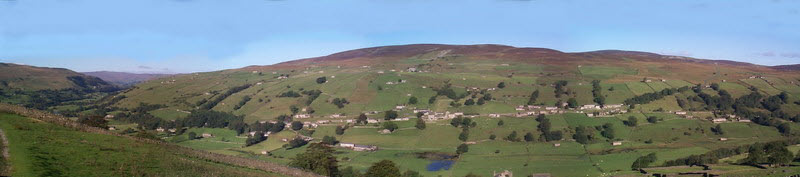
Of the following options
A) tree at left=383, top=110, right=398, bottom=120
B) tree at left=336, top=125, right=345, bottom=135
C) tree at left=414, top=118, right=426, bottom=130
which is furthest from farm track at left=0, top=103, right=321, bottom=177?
tree at left=383, top=110, right=398, bottom=120

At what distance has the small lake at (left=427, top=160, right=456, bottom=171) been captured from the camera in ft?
184

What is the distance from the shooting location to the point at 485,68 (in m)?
118

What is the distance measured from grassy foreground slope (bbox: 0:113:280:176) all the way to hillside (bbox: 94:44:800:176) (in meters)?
31.6

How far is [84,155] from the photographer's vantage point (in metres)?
19.5

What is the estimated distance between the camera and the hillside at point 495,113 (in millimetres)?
60312

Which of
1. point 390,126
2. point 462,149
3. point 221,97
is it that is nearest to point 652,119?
point 462,149

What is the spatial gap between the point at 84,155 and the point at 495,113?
69242 mm

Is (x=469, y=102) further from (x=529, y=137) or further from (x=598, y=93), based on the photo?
(x=598, y=93)

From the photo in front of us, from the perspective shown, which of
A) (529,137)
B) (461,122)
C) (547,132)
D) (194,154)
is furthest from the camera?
(461,122)

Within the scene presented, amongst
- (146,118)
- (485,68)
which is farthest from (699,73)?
(146,118)

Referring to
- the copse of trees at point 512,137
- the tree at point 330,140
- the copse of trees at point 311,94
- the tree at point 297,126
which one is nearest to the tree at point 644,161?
the copse of trees at point 512,137

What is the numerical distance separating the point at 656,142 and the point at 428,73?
56.3m

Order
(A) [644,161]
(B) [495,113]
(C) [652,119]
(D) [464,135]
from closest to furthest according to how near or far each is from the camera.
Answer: (A) [644,161] → (D) [464,135] → (C) [652,119] → (B) [495,113]

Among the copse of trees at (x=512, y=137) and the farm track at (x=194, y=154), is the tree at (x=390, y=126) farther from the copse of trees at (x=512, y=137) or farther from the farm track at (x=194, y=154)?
the farm track at (x=194, y=154)
